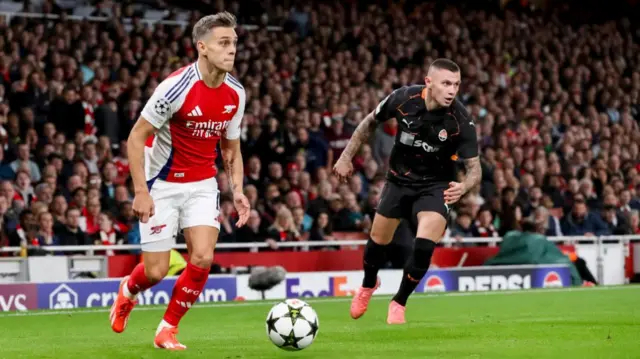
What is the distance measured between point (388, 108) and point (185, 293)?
3.31m

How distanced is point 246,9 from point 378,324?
50.5 feet

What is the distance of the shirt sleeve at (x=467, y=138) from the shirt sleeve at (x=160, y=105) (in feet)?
10.4

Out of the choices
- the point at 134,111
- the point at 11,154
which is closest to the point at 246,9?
the point at 134,111

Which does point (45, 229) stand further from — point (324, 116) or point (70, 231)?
point (324, 116)

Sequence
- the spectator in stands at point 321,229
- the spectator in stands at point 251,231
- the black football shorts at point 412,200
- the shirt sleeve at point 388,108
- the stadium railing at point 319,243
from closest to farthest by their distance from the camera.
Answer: the black football shorts at point 412,200 → the shirt sleeve at point 388,108 → the stadium railing at point 319,243 → the spectator in stands at point 251,231 → the spectator in stands at point 321,229

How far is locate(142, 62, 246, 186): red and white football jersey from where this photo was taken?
8023 mm

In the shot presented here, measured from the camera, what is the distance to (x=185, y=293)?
8117 millimetres

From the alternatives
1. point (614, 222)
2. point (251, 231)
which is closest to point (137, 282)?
point (251, 231)

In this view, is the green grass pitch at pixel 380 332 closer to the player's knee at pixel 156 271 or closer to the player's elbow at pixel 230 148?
the player's knee at pixel 156 271

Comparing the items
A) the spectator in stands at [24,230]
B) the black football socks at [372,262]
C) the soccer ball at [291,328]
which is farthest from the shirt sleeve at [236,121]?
the spectator in stands at [24,230]

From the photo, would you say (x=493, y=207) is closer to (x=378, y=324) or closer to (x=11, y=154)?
(x=11, y=154)

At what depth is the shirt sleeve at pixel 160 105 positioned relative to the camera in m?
7.97

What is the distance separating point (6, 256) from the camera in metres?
15.4

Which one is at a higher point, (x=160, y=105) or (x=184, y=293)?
(x=160, y=105)
